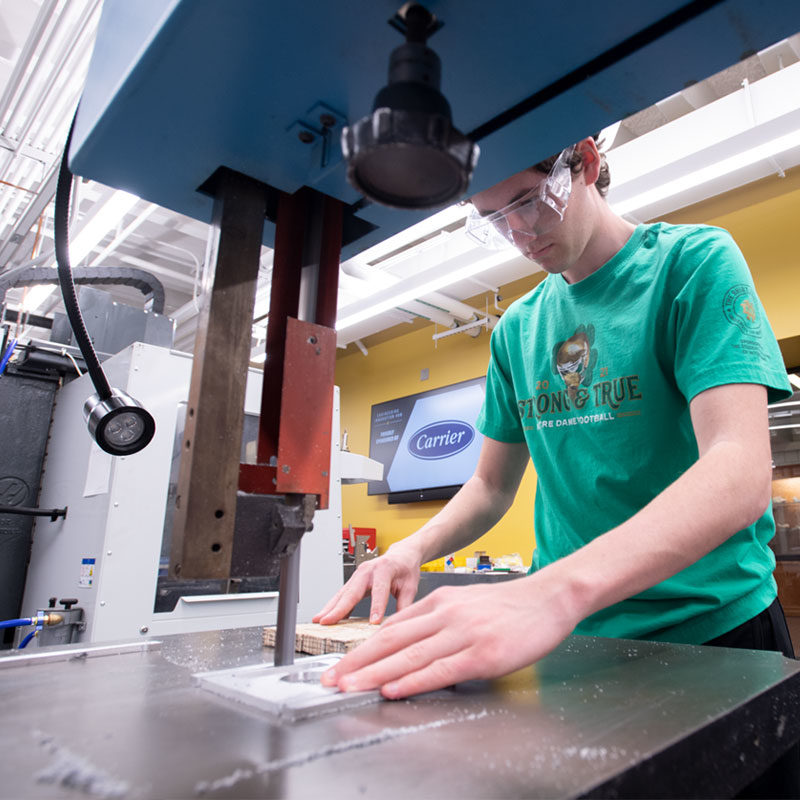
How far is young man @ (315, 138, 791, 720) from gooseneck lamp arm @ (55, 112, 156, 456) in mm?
380

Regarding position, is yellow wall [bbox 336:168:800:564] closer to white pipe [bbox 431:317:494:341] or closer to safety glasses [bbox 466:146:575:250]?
white pipe [bbox 431:317:494:341]

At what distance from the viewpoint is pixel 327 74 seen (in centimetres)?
56

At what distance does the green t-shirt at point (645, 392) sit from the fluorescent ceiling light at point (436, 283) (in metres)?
1.99

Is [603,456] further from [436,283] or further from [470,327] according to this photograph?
[470,327]

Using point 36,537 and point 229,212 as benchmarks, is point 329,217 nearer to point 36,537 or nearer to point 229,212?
point 229,212

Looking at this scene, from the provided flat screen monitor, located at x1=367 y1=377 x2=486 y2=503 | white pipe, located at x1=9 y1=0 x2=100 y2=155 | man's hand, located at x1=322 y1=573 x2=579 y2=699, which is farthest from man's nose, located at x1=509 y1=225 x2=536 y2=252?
flat screen monitor, located at x1=367 y1=377 x2=486 y2=503

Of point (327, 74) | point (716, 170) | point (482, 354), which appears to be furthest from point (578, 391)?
point (482, 354)

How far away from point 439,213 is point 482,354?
2348 millimetres

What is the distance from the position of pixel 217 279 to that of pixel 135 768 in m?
0.42

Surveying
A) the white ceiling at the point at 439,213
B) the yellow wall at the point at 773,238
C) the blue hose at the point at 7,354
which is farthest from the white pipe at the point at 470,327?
the blue hose at the point at 7,354

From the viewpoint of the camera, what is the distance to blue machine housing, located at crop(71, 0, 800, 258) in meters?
0.51

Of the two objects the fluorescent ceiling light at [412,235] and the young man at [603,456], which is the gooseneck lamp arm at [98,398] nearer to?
the young man at [603,456]

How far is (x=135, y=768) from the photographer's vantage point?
359 mm

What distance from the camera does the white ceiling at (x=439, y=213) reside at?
7.69ft
